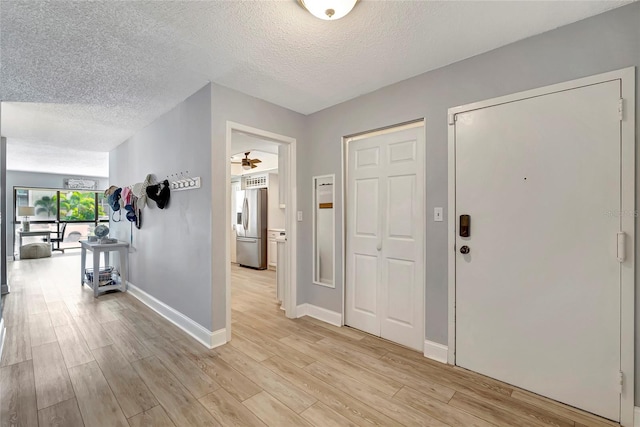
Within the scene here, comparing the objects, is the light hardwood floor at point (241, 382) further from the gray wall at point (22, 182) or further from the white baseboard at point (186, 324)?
the gray wall at point (22, 182)

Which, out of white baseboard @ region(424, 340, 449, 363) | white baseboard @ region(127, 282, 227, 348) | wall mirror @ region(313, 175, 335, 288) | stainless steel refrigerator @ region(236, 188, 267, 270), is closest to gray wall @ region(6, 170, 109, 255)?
stainless steel refrigerator @ region(236, 188, 267, 270)

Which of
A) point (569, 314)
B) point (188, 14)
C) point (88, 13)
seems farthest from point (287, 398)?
point (88, 13)

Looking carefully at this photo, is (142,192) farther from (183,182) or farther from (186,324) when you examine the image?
(186,324)

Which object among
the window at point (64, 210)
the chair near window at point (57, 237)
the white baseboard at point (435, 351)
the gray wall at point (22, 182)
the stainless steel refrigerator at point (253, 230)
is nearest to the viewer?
the white baseboard at point (435, 351)

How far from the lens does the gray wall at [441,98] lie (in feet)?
5.53

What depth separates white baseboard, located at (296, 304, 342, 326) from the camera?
308 cm

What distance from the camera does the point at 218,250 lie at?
2.61 m

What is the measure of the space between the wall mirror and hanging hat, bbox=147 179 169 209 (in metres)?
1.77

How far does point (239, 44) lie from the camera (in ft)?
6.59

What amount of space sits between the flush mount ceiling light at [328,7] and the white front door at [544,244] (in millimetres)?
1233

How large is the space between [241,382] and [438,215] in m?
2.02

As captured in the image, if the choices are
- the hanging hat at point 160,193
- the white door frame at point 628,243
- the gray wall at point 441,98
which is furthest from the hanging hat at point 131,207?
the white door frame at point 628,243

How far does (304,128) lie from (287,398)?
2771 mm

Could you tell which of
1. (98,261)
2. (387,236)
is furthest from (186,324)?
(98,261)
